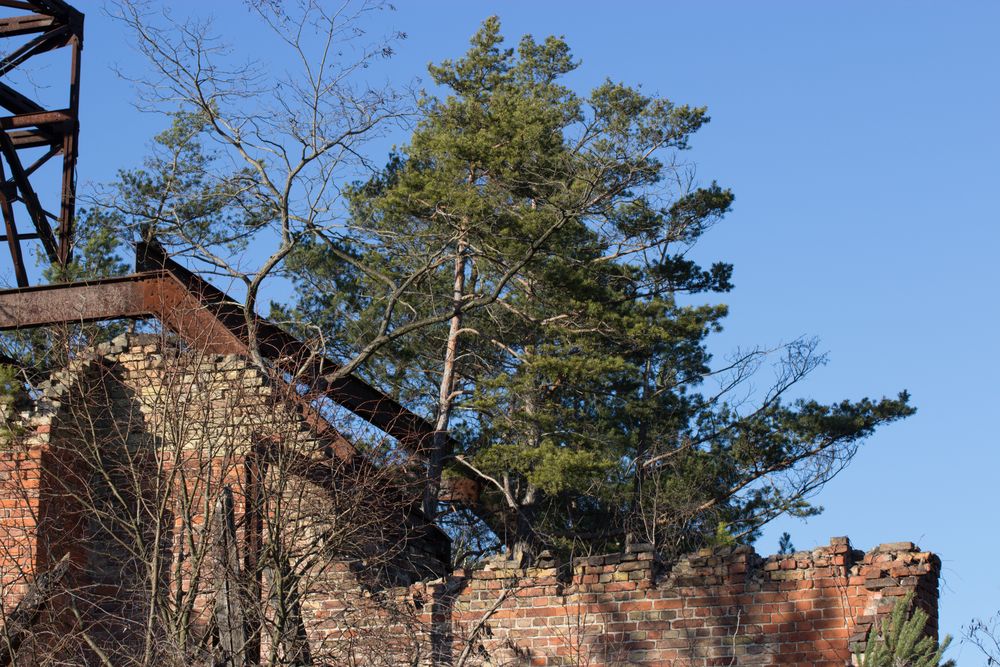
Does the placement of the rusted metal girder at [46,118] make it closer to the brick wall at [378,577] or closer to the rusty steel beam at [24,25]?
the rusty steel beam at [24,25]

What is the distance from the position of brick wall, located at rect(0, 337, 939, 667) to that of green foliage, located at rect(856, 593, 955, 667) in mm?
252

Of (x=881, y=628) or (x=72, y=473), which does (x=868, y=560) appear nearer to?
(x=881, y=628)

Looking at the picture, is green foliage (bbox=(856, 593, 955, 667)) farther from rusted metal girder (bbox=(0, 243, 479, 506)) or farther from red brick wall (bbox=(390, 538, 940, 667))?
rusted metal girder (bbox=(0, 243, 479, 506))

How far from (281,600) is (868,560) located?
4513 millimetres

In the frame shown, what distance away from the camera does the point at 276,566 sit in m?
9.33

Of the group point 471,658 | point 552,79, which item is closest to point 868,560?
point 471,658

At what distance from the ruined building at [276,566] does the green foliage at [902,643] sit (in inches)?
10.4

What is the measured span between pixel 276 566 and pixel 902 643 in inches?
179

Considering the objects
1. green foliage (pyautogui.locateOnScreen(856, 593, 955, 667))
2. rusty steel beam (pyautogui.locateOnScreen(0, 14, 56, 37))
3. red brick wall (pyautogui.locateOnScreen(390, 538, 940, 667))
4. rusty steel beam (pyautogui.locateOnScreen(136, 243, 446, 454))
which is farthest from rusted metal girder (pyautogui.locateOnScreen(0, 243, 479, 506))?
rusty steel beam (pyautogui.locateOnScreen(0, 14, 56, 37))

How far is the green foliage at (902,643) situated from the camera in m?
9.04

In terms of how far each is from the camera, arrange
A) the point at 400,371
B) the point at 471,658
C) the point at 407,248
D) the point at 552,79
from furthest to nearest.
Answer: the point at 552,79 < the point at 400,371 < the point at 407,248 < the point at 471,658

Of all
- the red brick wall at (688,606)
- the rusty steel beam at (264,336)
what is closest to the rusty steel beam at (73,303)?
the rusty steel beam at (264,336)

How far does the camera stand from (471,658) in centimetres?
1066

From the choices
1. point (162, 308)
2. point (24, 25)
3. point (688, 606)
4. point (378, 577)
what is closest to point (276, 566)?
point (378, 577)
